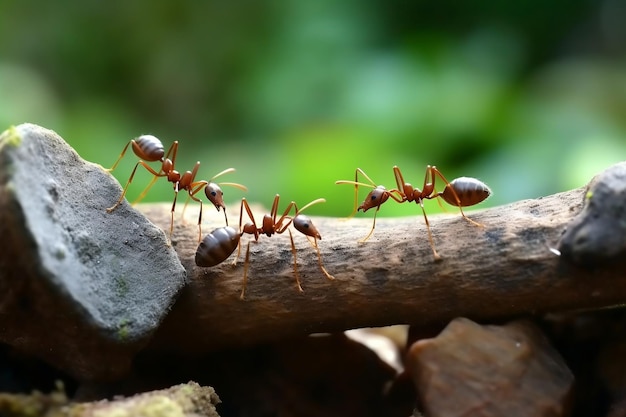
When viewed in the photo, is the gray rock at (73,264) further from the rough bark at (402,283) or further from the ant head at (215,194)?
the ant head at (215,194)

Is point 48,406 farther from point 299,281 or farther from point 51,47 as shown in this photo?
point 51,47

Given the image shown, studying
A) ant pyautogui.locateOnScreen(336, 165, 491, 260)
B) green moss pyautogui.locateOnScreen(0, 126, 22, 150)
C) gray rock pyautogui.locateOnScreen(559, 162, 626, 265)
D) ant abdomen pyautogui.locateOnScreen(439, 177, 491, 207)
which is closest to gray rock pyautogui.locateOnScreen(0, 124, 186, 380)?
green moss pyautogui.locateOnScreen(0, 126, 22, 150)

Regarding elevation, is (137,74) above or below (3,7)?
below

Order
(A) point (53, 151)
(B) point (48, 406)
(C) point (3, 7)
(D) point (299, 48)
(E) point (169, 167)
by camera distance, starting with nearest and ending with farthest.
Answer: (B) point (48, 406) < (A) point (53, 151) < (E) point (169, 167) < (D) point (299, 48) < (C) point (3, 7)

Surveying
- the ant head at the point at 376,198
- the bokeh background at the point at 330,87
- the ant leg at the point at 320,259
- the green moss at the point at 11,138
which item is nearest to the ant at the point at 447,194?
the ant head at the point at 376,198

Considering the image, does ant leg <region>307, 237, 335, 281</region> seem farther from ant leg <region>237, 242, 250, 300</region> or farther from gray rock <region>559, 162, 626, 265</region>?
gray rock <region>559, 162, 626, 265</region>

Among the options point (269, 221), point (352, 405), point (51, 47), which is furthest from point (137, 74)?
point (352, 405)
